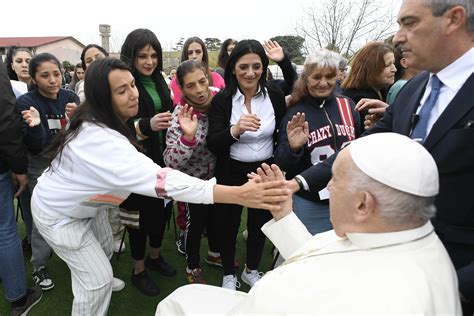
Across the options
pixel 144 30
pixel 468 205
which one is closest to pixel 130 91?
pixel 144 30

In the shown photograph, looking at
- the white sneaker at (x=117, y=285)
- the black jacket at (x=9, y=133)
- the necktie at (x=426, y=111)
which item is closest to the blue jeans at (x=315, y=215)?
the necktie at (x=426, y=111)

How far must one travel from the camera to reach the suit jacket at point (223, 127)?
2.85m

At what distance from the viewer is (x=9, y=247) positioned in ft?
8.72

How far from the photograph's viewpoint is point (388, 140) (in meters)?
1.26

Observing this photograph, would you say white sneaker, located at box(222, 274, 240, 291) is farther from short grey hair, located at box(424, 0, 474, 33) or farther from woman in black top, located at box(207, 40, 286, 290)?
short grey hair, located at box(424, 0, 474, 33)

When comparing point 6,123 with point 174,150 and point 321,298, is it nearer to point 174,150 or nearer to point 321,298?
point 174,150

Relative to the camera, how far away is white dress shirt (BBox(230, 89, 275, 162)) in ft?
9.70

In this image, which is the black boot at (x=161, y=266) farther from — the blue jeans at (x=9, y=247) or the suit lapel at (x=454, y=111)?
the suit lapel at (x=454, y=111)

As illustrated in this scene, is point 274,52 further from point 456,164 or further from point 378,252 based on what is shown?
point 378,252

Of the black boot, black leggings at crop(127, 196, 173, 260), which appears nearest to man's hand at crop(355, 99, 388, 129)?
black leggings at crop(127, 196, 173, 260)

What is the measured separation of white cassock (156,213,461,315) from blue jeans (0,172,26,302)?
6.63 feet

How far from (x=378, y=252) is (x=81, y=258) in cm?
177

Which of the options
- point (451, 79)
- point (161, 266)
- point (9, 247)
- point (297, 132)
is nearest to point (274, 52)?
point (297, 132)

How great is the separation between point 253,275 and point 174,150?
143cm
